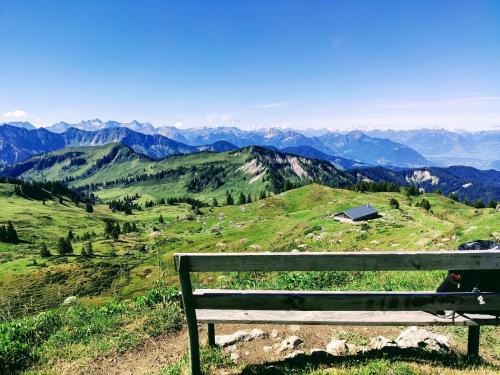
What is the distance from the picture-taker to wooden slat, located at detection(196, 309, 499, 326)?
7828mm

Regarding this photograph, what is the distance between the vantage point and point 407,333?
392 inches

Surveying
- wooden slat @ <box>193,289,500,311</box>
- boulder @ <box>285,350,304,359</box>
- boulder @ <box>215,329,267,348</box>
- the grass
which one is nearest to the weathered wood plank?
wooden slat @ <box>193,289,500,311</box>

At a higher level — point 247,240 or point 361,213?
point 361,213

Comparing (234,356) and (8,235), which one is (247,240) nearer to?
(234,356)

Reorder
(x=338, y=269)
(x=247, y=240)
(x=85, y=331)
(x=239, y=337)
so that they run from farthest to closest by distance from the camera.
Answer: (x=247, y=240)
(x=85, y=331)
(x=239, y=337)
(x=338, y=269)

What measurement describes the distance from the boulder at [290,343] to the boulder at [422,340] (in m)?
2.53

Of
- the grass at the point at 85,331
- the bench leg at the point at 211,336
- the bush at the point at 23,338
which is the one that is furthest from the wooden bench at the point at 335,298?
the bush at the point at 23,338

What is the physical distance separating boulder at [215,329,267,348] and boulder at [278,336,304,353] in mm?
909

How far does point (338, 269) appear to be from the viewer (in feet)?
21.5

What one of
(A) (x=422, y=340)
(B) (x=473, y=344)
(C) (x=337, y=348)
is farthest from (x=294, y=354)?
(B) (x=473, y=344)

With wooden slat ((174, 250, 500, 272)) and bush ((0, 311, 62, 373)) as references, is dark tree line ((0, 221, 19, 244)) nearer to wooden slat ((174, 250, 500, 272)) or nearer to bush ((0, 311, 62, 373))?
bush ((0, 311, 62, 373))

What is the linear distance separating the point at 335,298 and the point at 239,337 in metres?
4.14

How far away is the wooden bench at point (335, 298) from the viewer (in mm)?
6648

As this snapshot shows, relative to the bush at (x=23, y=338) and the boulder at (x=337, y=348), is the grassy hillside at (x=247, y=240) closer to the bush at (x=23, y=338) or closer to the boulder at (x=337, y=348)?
the bush at (x=23, y=338)
